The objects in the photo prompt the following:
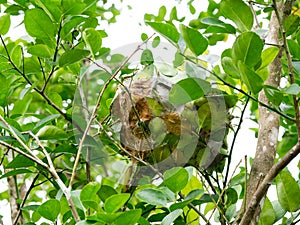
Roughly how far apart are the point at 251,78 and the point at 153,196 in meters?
0.18

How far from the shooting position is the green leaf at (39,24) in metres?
0.82

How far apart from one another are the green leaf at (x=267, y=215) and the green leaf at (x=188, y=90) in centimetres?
18

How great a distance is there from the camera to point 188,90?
661mm

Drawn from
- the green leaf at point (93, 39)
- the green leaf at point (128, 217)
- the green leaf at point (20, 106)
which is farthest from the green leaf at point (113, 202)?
the green leaf at point (20, 106)

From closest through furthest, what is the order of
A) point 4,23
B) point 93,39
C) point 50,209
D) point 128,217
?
point 128,217
point 50,209
point 93,39
point 4,23

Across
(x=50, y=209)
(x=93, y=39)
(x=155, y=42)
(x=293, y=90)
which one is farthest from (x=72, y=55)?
(x=293, y=90)

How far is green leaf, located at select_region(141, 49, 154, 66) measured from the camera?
82cm

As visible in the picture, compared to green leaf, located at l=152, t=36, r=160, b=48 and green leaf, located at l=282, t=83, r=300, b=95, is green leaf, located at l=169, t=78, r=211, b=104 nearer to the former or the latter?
green leaf, located at l=282, t=83, r=300, b=95

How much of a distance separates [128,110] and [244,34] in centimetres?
23

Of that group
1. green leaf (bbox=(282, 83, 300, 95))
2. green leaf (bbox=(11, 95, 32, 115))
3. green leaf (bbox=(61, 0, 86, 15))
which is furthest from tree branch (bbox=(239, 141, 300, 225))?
green leaf (bbox=(11, 95, 32, 115))

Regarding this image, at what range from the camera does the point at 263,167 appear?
0.74 metres

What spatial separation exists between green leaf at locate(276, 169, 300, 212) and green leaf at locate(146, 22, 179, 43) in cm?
23

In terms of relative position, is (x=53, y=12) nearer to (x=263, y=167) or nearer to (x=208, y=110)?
(x=208, y=110)

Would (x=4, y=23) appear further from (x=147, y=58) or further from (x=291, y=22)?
(x=291, y=22)
